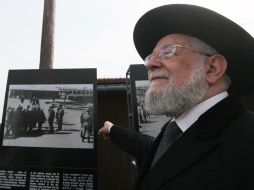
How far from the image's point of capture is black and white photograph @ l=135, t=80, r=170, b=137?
3652 millimetres

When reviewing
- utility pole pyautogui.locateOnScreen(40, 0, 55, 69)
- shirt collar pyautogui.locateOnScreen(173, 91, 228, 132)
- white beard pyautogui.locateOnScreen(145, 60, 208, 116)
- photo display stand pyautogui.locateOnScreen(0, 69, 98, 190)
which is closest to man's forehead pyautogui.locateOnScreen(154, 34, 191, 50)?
white beard pyautogui.locateOnScreen(145, 60, 208, 116)

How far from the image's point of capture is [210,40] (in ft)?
5.92

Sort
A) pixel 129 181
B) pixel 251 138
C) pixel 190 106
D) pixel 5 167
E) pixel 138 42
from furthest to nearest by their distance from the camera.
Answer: pixel 129 181, pixel 5 167, pixel 138 42, pixel 190 106, pixel 251 138

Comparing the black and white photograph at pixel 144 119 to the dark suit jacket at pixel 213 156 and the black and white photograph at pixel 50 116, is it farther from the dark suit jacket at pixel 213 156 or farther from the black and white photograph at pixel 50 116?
the dark suit jacket at pixel 213 156

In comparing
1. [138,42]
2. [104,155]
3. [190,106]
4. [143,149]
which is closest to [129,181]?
[104,155]

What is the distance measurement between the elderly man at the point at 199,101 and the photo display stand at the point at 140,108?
163 centimetres

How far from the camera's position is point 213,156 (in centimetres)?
135

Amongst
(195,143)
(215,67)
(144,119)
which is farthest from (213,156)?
(144,119)

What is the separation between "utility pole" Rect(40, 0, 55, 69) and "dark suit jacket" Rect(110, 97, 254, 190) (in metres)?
4.14

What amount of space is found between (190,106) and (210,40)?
44 centimetres

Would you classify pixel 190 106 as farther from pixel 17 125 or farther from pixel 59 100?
pixel 17 125

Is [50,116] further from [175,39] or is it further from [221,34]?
[221,34]

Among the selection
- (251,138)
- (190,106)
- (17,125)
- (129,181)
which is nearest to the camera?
(251,138)

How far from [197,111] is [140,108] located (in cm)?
207
